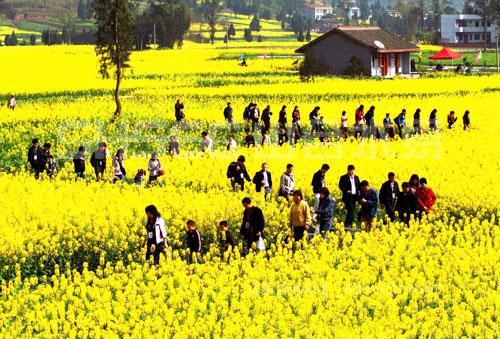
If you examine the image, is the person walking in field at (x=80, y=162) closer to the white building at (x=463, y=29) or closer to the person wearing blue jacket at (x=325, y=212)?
the person wearing blue jacket at (x=325, y=212)

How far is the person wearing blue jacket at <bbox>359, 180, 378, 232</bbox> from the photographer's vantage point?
20.0 meters

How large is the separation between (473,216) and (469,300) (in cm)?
788

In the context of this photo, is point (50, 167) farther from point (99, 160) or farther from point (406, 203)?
point (406, 203)

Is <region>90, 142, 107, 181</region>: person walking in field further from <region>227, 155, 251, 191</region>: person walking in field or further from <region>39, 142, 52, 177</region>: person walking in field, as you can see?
<region>227, 155, 251, 191</region>: person walking in field

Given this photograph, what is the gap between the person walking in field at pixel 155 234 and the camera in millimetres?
17312

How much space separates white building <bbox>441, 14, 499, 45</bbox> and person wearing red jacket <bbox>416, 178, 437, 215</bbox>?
6531 inches

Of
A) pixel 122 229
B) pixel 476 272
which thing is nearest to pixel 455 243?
pixel 476 272

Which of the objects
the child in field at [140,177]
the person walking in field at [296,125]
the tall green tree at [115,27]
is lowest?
the child in field at [140,177]

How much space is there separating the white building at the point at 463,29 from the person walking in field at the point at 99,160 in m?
161


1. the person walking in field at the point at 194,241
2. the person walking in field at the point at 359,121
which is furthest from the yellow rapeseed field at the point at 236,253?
the person walking in field at the point at 359,121

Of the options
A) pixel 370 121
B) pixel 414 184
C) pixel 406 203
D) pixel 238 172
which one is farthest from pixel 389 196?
pixel 370 121

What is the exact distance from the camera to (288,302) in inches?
583

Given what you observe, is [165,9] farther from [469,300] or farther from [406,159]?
[469,300]

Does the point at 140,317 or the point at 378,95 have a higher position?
the point at 378,95
